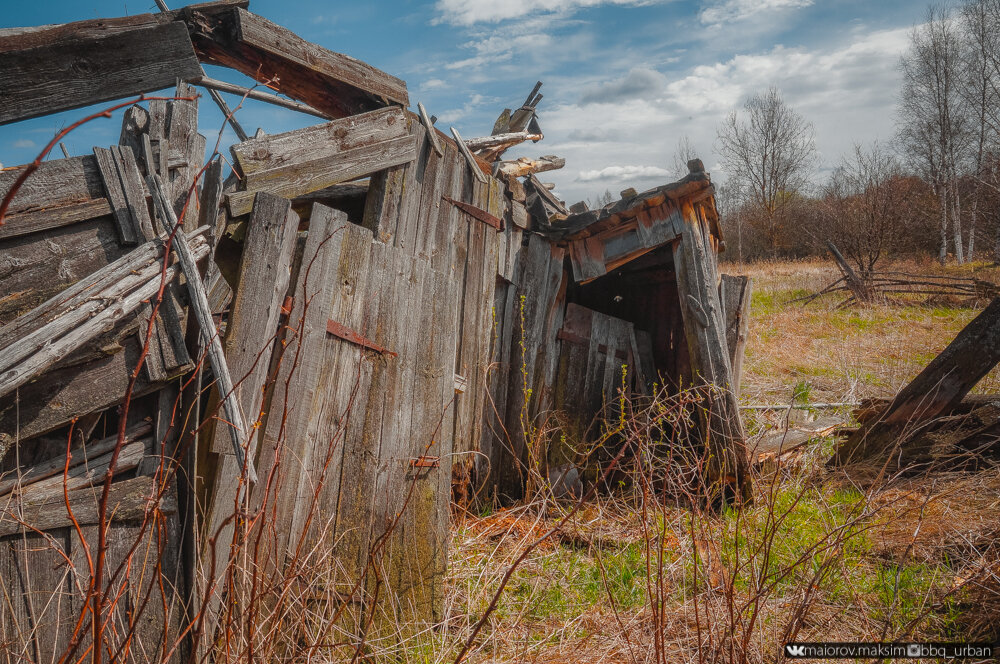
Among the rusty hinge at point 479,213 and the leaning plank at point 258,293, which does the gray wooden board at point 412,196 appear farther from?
the leaning plank at point 258,293

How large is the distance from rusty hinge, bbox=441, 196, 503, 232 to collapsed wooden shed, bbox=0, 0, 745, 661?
11cm

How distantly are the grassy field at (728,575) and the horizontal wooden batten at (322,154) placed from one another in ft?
7.00

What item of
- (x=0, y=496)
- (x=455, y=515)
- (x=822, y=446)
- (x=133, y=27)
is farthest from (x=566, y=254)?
(x=0, y=496)

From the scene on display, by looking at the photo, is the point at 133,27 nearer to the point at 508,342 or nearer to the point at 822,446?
the point at 508,342

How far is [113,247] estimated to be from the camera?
2.67m

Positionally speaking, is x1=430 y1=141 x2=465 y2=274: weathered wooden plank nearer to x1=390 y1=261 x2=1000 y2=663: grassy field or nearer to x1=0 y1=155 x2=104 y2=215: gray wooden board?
x1=390 y1=261 x2=1000 y2=663: grassy field

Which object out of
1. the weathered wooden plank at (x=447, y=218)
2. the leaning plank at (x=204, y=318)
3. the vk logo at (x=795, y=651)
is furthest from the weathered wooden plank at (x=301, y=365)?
the vk logo at (x=795, y=651)

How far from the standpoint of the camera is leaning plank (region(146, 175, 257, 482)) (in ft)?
8.38

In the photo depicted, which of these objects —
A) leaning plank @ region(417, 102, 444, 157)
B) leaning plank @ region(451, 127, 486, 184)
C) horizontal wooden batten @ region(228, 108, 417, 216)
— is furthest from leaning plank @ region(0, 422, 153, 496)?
leaning plank @ region(451, 127, 486, 184)

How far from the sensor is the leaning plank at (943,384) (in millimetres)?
4633

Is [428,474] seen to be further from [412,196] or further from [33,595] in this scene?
[412,196]

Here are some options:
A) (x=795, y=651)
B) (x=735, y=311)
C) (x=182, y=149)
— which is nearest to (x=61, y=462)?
(x=182, y=149)

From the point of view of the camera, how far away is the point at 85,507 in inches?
97.0

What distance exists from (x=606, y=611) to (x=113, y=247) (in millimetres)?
3058
